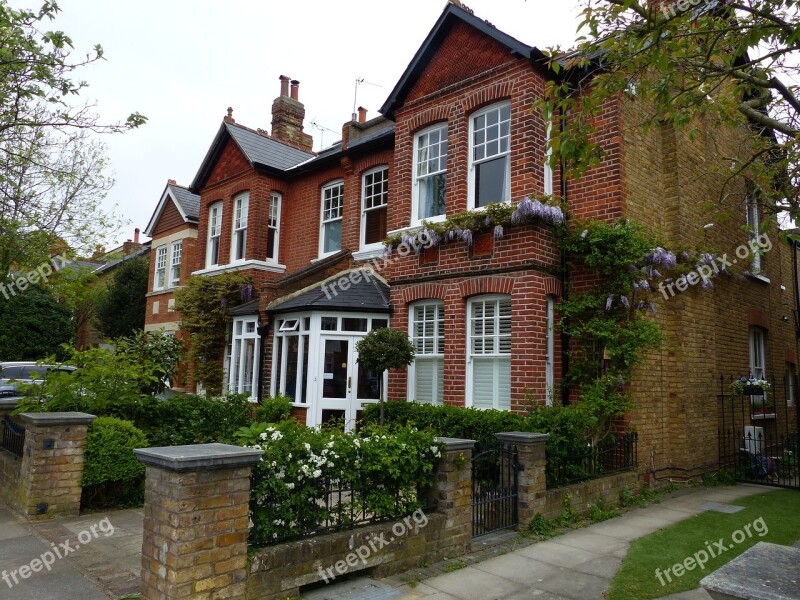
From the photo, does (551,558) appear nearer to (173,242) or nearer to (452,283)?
(452,283)

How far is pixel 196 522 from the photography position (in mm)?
4125

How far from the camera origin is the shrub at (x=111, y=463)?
7.51m

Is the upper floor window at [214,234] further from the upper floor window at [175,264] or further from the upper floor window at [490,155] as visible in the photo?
the upper floor window at [490,155]

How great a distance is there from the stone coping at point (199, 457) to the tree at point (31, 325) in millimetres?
27567

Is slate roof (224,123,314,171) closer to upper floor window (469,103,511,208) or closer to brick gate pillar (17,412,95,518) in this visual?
upper floor window (469,103,511,208)

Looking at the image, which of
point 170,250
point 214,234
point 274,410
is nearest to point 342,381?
point 274,410

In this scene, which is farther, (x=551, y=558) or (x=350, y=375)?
(x=350, y=375)

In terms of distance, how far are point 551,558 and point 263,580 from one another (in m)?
3.19

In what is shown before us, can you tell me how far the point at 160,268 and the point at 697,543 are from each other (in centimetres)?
2187

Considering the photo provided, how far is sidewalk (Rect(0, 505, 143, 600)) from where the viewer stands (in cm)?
498

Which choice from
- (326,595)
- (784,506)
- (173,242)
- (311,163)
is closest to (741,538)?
(784,506)

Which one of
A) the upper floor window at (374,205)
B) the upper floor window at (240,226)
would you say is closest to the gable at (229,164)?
the upper floor window at (240,226)

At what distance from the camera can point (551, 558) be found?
614 cm

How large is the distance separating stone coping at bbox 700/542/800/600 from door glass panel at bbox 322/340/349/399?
9959mm
